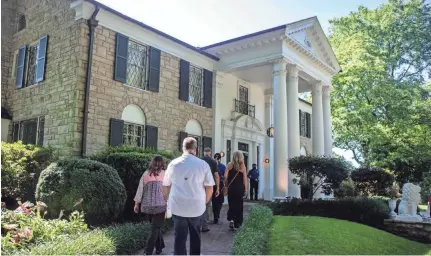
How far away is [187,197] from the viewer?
4.50 meters

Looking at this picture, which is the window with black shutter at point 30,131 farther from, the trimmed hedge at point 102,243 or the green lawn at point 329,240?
the green lawn at point 329,240

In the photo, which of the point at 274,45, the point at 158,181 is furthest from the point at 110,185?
the point at 274,45

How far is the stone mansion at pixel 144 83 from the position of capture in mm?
11164

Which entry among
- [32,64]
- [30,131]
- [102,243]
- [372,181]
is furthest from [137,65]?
[372,181]

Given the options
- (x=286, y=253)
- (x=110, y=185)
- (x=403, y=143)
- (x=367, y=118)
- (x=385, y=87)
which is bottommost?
(x=286, y=253)

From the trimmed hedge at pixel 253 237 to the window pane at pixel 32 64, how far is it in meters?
9.68

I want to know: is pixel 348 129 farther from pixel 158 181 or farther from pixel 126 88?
pixel 158 181

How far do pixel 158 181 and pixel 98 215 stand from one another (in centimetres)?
237

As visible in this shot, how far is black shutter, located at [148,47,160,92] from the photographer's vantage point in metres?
13.1

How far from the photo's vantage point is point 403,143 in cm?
2008

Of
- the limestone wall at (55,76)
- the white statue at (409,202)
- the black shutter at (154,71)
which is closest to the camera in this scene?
the limestone wall at (55,76)

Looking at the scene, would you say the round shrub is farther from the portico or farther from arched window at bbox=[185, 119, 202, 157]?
the portico

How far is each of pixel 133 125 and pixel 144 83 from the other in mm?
1640

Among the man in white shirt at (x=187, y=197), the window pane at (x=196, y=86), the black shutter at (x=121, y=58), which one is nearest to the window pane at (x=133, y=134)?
the black shutter at (x=121, y=58)
